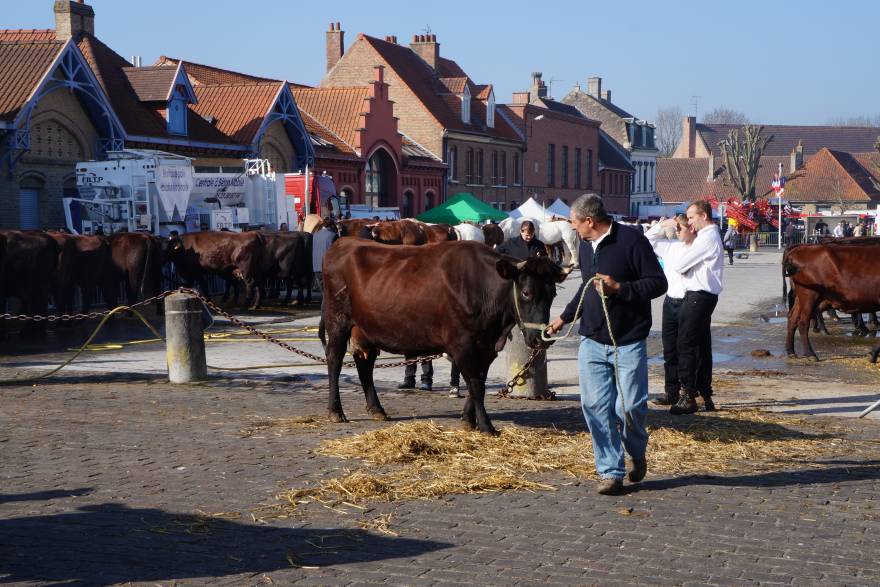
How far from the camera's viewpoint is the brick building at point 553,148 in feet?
219

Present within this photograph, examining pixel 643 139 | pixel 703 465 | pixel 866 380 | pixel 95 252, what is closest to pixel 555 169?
pixel 643 139

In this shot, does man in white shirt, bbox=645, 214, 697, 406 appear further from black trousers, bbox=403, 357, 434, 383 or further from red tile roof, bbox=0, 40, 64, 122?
red tile roof, bbox=0, 40, 64, 122

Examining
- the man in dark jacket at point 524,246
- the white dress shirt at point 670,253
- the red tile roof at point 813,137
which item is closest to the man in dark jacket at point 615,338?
the white dress shirt at point 670,253

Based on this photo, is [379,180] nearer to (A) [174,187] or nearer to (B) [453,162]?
(B) [453,162]

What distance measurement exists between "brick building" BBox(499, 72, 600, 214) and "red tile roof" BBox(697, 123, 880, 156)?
5985cm

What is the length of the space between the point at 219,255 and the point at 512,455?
17109 mm

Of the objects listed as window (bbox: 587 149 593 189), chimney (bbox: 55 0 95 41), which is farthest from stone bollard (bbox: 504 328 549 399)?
window (bbox: 587 149 593 189)

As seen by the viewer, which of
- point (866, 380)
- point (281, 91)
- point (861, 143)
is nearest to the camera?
point (866, 380)

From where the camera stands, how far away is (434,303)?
9.89m

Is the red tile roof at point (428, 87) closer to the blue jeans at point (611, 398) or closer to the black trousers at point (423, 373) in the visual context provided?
the black trousers at point (423, 373)

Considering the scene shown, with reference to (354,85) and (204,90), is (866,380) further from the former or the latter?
(354,85)

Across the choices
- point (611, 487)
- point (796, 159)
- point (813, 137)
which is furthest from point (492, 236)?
point (813, 137)

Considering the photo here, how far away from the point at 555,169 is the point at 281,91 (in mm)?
34297

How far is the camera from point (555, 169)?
2822 inches
